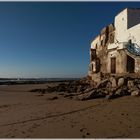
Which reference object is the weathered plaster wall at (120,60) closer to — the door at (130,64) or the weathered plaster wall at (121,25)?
the door at (130,64)

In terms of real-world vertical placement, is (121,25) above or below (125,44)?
above

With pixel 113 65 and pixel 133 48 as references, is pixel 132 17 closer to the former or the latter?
pixel 133 48

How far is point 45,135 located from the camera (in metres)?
7.48

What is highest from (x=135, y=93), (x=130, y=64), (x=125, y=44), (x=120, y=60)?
(x=125, y=44)

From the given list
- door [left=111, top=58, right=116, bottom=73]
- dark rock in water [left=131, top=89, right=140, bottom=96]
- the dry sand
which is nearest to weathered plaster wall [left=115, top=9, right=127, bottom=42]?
door [left=111, top=58, right=116, bottom=73]

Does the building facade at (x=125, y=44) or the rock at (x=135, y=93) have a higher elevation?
the building facade at (x=125, y=44)

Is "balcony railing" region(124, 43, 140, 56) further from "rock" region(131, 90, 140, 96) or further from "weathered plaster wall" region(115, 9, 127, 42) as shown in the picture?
"rock" region(131, 90, 140, 96)

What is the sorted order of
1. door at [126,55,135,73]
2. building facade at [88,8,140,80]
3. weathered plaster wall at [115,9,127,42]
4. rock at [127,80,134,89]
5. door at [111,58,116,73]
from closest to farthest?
rock at [127,80,134,89] → building facade at [88,8,140,80] → door at [126,55,135,73] → weathered plaster wall at [115,9,127,42] → door at [111,58,116,73]

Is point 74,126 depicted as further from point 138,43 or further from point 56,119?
point 138,43

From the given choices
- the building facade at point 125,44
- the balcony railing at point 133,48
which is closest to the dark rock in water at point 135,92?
the building facade at point 125,44

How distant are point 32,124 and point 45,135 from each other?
1.68 m

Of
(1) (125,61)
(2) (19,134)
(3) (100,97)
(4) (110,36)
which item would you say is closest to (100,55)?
(4) (110,36)

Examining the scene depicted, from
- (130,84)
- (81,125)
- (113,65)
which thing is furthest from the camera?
(113,65)

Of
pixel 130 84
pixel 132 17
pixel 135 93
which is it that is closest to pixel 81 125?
pixel 135 93
